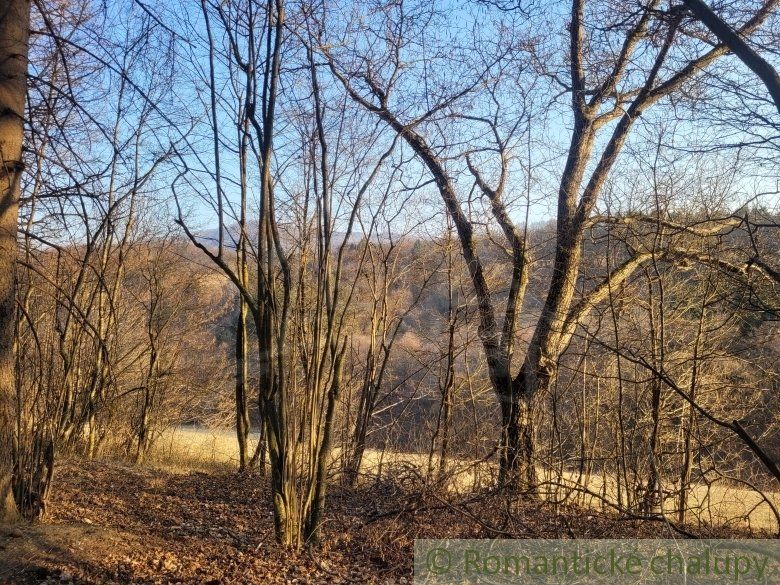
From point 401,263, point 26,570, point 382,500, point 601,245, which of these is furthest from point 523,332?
point 26,570

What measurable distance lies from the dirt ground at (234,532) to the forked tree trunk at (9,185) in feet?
1.97

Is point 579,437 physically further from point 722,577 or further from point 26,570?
point 26,570

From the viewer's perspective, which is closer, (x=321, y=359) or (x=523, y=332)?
(x=321, y=359)

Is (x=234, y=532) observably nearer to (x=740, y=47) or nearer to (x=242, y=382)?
(x=242, y=382)

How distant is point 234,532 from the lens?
484 centimetres

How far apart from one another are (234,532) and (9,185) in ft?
9.70

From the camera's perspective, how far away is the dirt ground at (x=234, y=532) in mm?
3662

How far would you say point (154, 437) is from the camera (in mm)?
11602

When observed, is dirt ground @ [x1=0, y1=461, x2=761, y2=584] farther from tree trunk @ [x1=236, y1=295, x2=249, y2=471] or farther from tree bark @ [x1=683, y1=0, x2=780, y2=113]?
tree bark @ [x1=683, y1=0, x2=780, y2=113]

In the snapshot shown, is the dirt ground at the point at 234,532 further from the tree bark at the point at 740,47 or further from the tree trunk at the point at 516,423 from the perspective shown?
the tree bark at the point at 740,47

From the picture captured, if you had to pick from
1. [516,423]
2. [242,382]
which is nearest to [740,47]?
[516,423]

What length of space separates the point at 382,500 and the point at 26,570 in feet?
10.8

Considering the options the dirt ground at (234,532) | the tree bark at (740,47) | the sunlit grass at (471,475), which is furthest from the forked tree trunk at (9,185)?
the tree bark at (740,47)

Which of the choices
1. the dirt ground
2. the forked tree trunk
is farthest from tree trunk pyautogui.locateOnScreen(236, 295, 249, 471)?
the forked tree trunk
